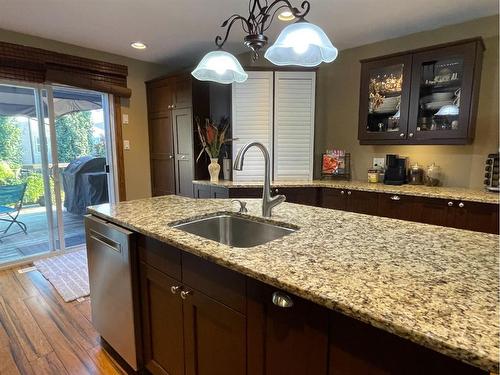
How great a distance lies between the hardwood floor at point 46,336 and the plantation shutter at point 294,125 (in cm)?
236

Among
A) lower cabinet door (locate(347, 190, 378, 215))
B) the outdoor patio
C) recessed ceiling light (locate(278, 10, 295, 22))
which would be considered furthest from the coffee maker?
the outdoor patio

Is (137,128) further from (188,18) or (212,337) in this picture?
(212,337)

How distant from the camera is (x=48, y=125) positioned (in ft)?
10.8

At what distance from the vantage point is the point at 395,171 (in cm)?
308

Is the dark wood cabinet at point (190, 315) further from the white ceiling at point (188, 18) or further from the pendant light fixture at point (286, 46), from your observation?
the white ceiling at point (188, 18)

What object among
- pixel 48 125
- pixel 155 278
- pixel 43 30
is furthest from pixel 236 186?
pixel 43 30

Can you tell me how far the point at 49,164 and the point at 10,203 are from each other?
0.56 metres

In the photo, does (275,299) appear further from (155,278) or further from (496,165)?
(496,165)

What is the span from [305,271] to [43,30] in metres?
3.52

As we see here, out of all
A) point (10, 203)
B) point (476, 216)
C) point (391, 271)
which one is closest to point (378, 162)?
point (476, 216)

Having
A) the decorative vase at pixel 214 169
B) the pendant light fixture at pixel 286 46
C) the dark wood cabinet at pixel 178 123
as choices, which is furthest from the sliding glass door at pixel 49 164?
the pendant light fixture at pixel 286 46

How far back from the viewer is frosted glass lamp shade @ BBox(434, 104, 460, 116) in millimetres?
2607

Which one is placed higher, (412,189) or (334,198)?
(412,189)

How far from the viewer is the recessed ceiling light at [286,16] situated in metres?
2.54
